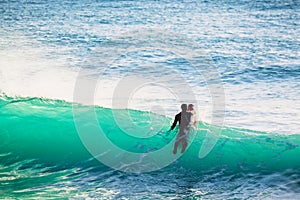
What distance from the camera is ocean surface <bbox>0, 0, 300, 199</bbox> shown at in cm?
1013

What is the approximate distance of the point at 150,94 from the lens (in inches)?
664

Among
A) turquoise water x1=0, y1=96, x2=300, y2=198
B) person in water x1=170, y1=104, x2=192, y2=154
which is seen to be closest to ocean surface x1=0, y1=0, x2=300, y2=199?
turquoise water x1=0, y1=96, x2=300, y2=198

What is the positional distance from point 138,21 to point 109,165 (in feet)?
59.2

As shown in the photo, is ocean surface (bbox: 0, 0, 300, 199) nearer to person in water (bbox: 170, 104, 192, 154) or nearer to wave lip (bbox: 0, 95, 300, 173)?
wave lip (bbox: 0, 95, 300, 173)

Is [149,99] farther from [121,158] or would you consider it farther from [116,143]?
[121,158]

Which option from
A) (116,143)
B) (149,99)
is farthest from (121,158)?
(149,99)

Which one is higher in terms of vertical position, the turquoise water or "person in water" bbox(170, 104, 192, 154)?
"person in water" bbox(170, 104, 192, 154)

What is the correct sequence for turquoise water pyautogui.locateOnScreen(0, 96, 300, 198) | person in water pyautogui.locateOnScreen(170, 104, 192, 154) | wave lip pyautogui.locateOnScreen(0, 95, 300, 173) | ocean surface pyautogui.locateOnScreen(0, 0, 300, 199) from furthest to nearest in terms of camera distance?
wave lip pyautogui.locateOnScreen(0, 95, 300, 173)
person in water pyautogui.locateOnScreen(170, 104, 192, 154)
ocean surface pyautogui.locateOnScreen(0, 0, 300, 199)
turquoise water pyautogui.locateOnScreen(0, 96, 300, 198)

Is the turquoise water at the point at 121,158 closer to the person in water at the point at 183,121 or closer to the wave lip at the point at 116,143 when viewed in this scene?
the wave lip at the point at 116,143

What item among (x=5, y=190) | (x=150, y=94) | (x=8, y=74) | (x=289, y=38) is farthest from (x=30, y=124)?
(x=289, y=38)

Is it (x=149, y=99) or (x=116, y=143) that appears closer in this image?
(x=116, y=143)

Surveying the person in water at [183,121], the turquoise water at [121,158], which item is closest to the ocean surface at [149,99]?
the turquoise water at [121,158]

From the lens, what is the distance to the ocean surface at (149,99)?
33.2 ft

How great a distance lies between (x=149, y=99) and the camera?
1616cm
